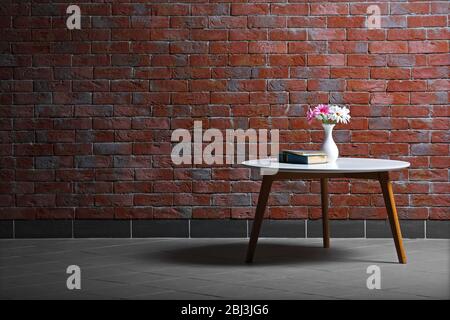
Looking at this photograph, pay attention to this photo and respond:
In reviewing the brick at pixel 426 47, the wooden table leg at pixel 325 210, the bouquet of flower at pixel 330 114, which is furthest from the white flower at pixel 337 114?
the brick at pixel 426 47

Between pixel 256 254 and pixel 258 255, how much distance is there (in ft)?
0.11

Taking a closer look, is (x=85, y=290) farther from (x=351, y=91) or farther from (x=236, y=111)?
(x=351, y=91)

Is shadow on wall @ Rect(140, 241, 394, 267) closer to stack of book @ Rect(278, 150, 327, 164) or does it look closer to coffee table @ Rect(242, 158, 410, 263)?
coffee table @ Rect(242, 158, 410, 263)

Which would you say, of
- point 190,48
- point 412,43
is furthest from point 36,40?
point 412,43

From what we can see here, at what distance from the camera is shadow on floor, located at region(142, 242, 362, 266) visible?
5103mm

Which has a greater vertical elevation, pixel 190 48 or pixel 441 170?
pixel 190 48

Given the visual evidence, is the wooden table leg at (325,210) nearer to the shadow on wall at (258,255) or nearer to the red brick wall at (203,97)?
the shadow on wall at (258,255)

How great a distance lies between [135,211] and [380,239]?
159cm

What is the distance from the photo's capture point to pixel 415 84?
5.89 m

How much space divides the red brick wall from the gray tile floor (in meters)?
0.30

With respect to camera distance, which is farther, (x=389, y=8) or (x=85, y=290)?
(x=389, y=8)

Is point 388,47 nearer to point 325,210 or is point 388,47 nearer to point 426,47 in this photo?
point 426,47

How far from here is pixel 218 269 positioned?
4848 mm

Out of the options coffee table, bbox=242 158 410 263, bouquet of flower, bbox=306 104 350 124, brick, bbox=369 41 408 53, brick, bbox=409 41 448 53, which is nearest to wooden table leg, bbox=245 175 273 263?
coffee table, bbox=242 158 410 263
